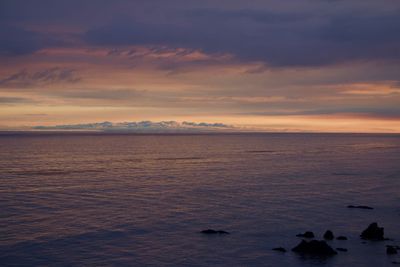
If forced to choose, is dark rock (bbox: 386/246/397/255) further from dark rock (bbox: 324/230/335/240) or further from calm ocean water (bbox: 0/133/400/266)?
dark rock (bbox: 324/230/335/240)

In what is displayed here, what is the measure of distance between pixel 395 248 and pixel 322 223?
10.6 m

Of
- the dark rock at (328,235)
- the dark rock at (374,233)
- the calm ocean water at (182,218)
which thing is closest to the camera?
the calm ocean water at (182,218)

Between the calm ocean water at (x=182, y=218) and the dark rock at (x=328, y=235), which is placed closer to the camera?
the calm ocean water at (x=182, y=218)

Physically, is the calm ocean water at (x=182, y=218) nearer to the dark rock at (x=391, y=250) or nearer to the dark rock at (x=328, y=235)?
the dark rock at (x=391, y=250)

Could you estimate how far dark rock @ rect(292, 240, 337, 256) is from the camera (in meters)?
36.8

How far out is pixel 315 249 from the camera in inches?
1460

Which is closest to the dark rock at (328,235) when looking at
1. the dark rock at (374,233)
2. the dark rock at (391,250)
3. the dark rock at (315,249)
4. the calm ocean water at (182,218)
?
the calm ocean water at (182,218)

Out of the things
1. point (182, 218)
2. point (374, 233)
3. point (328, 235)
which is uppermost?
point (374, 233)

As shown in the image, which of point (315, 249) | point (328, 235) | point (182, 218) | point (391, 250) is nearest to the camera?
point (391, 250)

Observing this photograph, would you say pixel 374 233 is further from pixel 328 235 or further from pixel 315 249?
pixel 315 249

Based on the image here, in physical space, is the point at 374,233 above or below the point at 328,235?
above

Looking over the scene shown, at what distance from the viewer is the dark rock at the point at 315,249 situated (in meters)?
36.8

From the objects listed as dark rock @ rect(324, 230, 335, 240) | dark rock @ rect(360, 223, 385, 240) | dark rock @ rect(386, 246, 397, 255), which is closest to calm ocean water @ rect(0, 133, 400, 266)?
dark rock @ rect(386, 246, 397, 255)

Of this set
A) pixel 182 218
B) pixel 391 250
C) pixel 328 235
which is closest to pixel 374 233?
pixel 328 235
